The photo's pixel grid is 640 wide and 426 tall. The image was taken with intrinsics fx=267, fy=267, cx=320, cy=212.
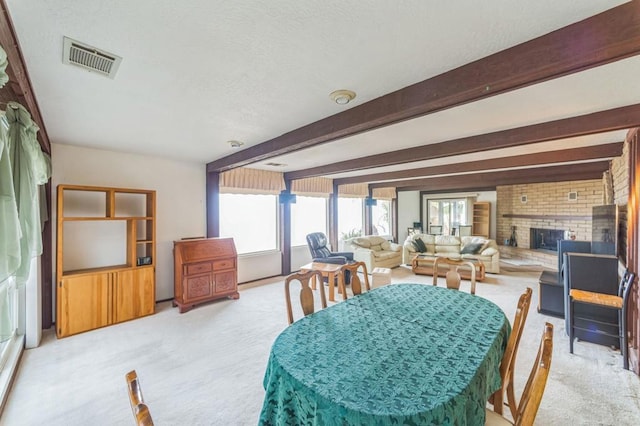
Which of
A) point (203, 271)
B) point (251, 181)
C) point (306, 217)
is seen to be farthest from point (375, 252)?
point (203, 271)

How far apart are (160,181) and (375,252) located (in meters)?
4.69

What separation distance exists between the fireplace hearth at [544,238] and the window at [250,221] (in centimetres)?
747

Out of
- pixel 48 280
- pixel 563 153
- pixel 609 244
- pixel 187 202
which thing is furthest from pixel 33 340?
pixel 563 153

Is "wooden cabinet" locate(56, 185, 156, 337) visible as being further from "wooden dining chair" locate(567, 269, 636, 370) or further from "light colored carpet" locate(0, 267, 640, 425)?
"wooden dining chair" locate(567, 269, 636, 370)

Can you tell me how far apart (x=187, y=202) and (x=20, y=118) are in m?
2.89

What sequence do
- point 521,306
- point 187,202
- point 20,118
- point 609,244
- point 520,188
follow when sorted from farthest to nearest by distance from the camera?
point 520,188, point 187,202, point 609,244, point 20,118, point 521,306

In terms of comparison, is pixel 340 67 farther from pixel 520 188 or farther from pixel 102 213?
pixel 520 188

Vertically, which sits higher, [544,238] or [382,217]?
[382,217]

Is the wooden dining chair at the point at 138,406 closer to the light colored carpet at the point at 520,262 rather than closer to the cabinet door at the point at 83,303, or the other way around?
the cabinet door at the point at 83,303

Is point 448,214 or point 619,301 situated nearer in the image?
point 619,301

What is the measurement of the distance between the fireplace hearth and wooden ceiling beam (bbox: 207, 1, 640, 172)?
316 inches

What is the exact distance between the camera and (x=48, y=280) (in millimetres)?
3338

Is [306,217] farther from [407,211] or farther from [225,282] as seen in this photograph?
[407,211]

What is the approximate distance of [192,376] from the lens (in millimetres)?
2357
